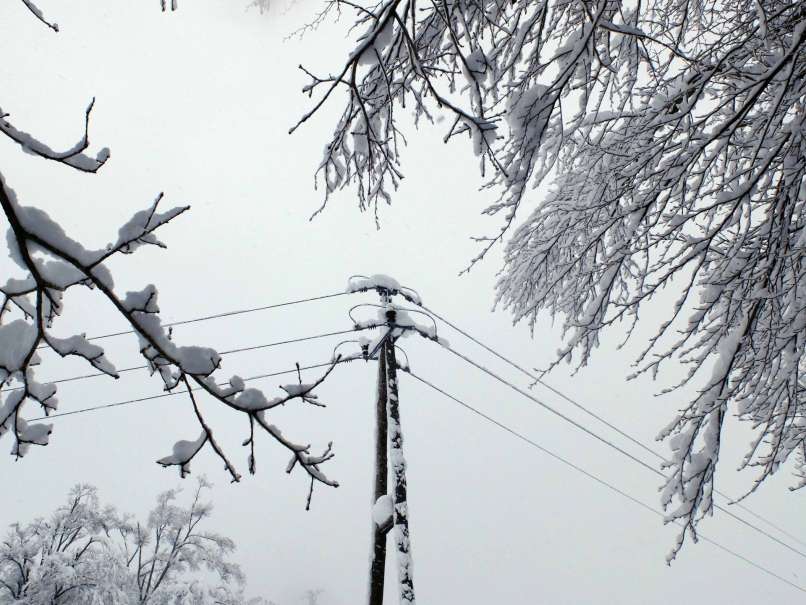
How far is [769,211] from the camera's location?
9.44 ft

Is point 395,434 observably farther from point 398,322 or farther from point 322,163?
point 322,163

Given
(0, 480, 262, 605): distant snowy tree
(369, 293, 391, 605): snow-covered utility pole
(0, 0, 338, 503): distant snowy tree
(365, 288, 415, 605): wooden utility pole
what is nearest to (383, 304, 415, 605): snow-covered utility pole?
(365, 288, 415, 605): wooden utility pole

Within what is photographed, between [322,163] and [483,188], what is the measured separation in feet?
3.11

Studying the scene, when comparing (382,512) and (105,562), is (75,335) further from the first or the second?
(105,562)

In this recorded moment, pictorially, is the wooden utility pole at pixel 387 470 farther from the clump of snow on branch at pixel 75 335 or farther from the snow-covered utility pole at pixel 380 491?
the clump of snow on branch at pixel 75 335

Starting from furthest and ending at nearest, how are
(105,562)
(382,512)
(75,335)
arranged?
1. (105,562)
2. (382,512)
3. (75,335)

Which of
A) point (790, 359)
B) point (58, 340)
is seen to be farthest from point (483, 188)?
point (58, 340)

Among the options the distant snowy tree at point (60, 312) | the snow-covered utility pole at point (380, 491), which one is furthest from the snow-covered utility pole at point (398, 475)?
the distant snowy tree at point (60, 312)

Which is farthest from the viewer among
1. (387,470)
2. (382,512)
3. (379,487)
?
(387,470)

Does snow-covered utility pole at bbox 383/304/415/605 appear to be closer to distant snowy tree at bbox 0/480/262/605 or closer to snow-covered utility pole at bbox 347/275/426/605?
snow-covered utility pole at bbox 347/275/426/605

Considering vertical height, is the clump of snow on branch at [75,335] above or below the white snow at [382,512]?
below

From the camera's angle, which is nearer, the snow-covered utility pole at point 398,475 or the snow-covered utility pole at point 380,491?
the snow-covered utility pole at point 398,475

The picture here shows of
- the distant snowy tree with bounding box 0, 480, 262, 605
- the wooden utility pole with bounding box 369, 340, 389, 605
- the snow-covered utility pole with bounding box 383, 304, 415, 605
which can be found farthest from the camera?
the distant snowy tree with bounding box 0, 480, 262, 605

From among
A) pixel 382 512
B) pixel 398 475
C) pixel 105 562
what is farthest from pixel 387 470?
pixel 105 562
